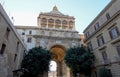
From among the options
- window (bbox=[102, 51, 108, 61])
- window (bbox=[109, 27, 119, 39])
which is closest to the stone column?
window (bbox=[102, 51, 108, 61])

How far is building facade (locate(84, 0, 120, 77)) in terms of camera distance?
649 inches

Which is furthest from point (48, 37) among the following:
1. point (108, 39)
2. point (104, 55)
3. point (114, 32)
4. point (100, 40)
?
point (114, 32)

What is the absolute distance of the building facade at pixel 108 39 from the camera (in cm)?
1649

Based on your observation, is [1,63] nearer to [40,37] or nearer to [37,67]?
[37,67]

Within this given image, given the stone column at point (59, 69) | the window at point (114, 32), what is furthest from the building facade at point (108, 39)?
the stone column at point (59, 69)

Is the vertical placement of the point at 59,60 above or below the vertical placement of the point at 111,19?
A: below

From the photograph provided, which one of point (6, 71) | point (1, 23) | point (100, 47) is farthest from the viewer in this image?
point (100, 47)

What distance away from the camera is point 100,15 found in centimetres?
2147

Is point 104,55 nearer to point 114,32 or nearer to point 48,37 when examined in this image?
point 114,32

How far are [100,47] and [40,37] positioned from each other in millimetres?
15886

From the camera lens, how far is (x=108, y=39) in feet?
61.4

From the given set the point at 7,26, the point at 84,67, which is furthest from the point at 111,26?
the point at 7,26

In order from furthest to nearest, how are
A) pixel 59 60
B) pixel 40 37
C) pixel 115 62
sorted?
pixel 59 60, pixel 40 37, pixel 115 62

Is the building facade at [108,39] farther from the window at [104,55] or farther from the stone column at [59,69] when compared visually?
the stone column at [59,69]
